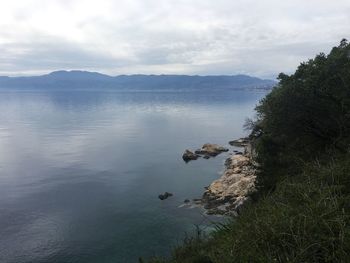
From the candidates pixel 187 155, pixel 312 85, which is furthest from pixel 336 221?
pixel 187 155

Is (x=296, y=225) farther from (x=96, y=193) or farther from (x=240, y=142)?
(x=240, y=142)

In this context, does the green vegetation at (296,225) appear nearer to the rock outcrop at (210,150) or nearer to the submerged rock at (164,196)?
the submerged rock at (164,196)

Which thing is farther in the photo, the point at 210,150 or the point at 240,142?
the point at 240,142

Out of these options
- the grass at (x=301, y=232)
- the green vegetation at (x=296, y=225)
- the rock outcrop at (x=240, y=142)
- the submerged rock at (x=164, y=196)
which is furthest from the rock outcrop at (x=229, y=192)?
the grass at (x=301, y=232)

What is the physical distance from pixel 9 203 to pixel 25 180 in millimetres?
11746

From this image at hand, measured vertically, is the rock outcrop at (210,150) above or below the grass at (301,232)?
below

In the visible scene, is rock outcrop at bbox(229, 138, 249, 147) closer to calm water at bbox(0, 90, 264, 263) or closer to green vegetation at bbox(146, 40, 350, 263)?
calm water at bbox(0, 90, 264, 263)

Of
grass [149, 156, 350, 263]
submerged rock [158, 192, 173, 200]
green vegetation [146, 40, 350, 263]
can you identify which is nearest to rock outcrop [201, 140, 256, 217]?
submerged rock [158, 192, 173, 200]

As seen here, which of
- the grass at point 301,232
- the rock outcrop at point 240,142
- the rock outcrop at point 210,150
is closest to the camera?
the grass at point 301,232

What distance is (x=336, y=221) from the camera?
785cm

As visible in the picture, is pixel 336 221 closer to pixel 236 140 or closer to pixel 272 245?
pixel 272 245

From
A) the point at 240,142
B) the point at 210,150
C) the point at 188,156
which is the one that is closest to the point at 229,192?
the point at 188,156

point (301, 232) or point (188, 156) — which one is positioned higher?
point (301, 232)

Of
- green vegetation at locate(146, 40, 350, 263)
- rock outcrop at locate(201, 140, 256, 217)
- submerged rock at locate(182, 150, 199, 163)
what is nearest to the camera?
green vegetation at locate(146, 40, 350, 263)
